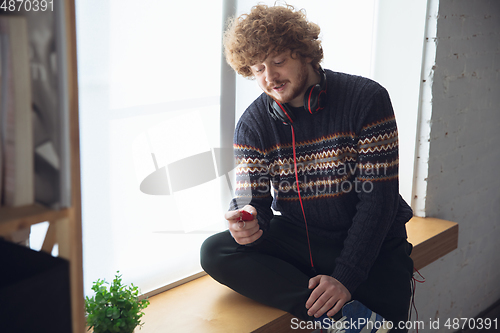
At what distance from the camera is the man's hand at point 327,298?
3.66ft

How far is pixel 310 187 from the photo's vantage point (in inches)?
52.6

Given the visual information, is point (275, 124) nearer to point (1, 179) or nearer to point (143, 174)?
point (143, 174)

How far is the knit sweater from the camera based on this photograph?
4.00ft

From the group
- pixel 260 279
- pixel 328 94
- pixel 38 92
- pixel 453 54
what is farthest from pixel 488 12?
pixel 38 92

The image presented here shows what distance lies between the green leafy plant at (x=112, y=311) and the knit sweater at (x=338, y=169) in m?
0.44

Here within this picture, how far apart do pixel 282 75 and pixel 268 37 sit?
12 cm

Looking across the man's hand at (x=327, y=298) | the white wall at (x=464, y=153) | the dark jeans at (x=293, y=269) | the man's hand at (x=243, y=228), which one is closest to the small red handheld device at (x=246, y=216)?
the man's hand at (x=243, y=228)

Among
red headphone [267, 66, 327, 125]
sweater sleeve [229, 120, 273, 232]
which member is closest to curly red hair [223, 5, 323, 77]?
red headphone [267, 66, 327, 125]

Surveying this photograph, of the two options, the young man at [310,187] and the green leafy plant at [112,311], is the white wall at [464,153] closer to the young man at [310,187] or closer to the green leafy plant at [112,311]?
the young man at [310,187]

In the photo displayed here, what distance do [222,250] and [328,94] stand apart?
0.58 metres

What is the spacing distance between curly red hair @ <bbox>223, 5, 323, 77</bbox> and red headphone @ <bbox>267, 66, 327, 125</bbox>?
0.36ft

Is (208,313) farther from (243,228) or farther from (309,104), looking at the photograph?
(309,104)

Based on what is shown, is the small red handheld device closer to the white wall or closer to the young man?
the young man

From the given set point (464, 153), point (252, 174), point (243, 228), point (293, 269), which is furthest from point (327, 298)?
point (464, 153)
